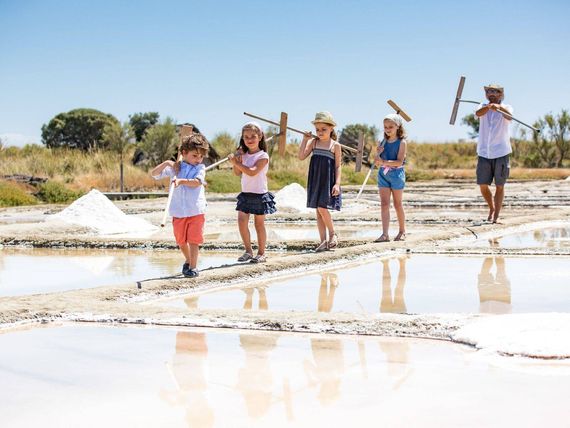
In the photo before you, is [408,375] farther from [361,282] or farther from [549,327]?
[361,282]

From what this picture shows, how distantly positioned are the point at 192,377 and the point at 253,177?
351cm

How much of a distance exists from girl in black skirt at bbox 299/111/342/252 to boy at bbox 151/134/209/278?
1518mm

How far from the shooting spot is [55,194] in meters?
18.8

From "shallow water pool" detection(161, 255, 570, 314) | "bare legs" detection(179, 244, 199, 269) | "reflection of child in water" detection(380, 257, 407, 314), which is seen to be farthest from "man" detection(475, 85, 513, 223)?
"bare legs" detection(179, 244, 199, 269)

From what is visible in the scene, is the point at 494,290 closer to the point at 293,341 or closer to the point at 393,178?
the point at 293,341

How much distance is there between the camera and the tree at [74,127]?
5144 centimetres

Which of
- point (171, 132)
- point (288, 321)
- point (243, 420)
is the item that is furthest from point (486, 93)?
point (171, 132)

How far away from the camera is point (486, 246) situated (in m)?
7.40

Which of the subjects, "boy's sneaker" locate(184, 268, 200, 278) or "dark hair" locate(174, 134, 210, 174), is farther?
"dark hair" locate(174, 134, 210, 174)

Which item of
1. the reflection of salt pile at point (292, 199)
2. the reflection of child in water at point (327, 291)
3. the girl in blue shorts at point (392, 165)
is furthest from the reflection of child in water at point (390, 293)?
the reflection of salt pile at point (292, 199)

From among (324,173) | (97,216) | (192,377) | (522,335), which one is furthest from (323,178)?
(192,377)

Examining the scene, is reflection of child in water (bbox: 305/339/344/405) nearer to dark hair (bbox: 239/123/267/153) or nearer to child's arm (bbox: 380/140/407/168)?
dark hair (bbox: 239/123/267/153)

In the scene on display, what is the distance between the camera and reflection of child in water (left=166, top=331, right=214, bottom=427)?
2.71 meters

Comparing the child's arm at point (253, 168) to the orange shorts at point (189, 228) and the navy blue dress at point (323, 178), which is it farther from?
the navy blue dress at point (323, 178)
